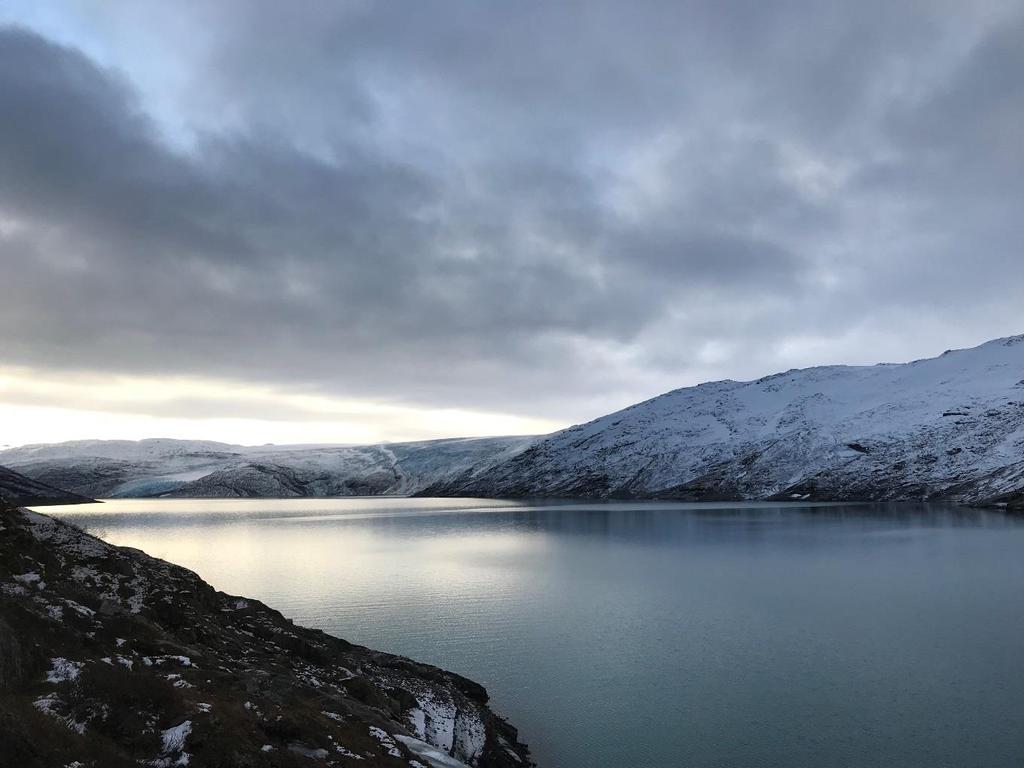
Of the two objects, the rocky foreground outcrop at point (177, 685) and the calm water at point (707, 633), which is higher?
the rocky foreground outcrop at point (177, 685)

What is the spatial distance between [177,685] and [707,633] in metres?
29.0

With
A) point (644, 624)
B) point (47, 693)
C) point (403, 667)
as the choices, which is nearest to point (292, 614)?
point (403, 667)

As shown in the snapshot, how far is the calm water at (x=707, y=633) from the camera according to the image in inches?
885

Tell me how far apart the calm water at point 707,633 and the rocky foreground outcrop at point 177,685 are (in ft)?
15.7

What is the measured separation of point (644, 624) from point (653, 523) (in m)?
83.5

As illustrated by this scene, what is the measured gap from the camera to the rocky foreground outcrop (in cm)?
1238

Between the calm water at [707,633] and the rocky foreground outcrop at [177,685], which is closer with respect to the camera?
the rocky foreground outcrop at [177,685]

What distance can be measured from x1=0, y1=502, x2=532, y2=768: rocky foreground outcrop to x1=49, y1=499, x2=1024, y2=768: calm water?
477cm

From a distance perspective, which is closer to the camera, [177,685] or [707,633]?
[177,685]

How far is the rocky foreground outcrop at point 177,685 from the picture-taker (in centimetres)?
1238

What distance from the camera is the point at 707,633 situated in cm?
3641

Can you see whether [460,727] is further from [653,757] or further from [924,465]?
[924,465]

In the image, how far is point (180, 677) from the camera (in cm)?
1552

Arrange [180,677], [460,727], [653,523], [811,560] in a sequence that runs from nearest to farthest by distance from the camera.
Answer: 1. [180,677]
2. [460,727]
3. [811,560]
4. [653,523]
